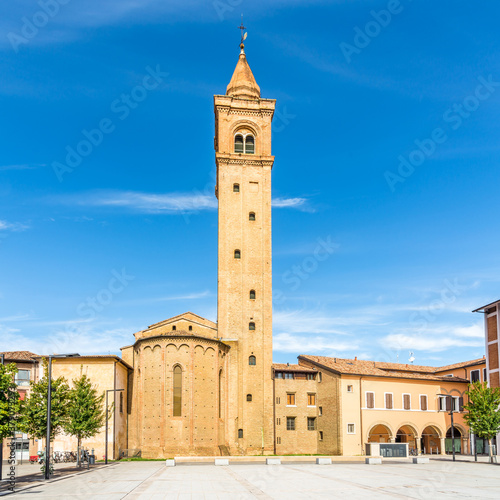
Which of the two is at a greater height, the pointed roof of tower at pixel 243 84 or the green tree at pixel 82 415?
the pointed roof of tower at pixel 243 84

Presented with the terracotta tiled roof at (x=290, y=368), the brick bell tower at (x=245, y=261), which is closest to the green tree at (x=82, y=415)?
the brick bell tower at (x=245, y=261)

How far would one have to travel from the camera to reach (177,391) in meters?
56.3

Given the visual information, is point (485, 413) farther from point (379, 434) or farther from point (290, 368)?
point (290, 368)

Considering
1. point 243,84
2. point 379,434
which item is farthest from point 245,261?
point 379,434

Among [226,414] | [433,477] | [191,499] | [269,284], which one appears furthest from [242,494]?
[269,284]

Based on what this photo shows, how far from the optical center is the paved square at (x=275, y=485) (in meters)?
23.7

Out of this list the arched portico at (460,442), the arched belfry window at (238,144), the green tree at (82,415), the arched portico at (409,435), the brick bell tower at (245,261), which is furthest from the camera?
the arched belfry window at (238,144)

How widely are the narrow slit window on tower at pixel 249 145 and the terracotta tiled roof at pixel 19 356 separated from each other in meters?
32.5

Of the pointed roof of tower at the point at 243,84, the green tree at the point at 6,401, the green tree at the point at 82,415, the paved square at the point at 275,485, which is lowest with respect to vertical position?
the paved square at the point at 275,485

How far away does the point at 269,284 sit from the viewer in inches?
2527

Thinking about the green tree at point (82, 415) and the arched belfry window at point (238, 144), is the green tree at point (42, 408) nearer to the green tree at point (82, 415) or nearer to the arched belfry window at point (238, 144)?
the green tree at point (82, 415)

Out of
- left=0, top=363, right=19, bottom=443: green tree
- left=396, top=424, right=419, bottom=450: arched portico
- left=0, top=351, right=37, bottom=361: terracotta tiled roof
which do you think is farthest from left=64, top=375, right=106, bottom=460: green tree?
left=396, top=424, right=419, bottom=450: arched portico

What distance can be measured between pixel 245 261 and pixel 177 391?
16.2 m

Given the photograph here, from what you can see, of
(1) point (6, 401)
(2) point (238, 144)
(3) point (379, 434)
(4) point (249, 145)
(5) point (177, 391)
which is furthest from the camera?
(4) point (249, 145)
